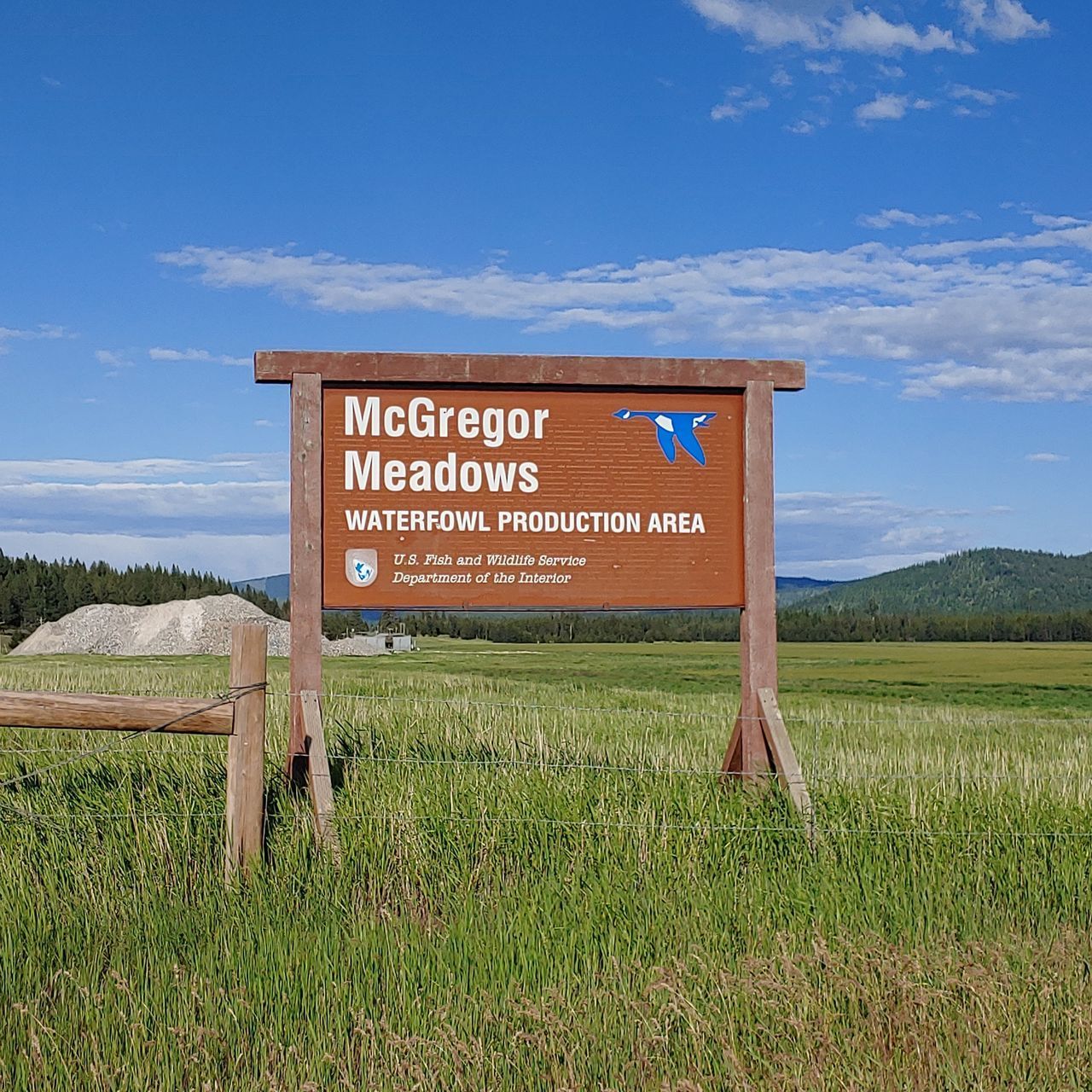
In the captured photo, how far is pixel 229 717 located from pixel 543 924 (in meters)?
2.40

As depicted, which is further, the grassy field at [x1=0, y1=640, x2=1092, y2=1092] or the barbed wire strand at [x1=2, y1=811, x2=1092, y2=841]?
the barbed wire strand at [x1=2, y1=811, x2=1092, y2=841]

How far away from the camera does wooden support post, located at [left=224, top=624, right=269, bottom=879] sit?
710 centimetres

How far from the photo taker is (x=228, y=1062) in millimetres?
4602

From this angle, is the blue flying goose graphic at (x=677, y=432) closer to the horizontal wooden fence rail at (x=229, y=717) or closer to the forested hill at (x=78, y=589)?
the horizontal wooden fence rail at (x=229, y=717)

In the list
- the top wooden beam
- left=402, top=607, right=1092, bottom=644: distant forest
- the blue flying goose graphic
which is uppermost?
the top wooden beam

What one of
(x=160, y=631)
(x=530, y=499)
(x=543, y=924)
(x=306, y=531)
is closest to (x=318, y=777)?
(x=306, y=531)

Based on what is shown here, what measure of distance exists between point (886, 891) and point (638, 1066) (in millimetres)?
2786

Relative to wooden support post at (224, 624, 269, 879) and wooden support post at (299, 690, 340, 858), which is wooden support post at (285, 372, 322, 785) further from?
wooden support post at (224, 624, 269, 879)

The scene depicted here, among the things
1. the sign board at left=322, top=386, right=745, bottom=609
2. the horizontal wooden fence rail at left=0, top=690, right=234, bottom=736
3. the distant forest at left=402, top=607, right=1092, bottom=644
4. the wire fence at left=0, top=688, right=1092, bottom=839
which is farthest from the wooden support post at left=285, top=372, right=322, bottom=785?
the distant forest at left=402, top=607, right=1092, bottom=644

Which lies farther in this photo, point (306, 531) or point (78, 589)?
point (78, 589)

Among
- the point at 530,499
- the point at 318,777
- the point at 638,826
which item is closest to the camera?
the point at 638,826

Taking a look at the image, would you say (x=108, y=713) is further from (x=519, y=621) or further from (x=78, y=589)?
(x=78, y=589)

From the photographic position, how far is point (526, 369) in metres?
8.91

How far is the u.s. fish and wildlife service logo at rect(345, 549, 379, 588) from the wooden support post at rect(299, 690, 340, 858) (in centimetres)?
88
